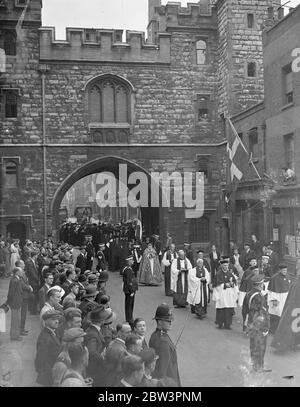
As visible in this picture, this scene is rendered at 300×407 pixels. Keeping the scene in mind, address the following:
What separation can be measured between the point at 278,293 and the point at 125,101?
17.7 metres

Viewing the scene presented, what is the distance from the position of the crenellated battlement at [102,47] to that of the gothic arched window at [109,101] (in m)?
1.24

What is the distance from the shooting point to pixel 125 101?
27.0 meters

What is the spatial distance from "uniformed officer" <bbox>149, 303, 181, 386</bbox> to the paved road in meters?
1.53

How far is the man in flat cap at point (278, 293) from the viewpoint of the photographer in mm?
11320

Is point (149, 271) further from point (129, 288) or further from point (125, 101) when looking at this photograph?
point (125, 101)

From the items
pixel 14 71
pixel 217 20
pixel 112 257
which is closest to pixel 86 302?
pixel 112 257

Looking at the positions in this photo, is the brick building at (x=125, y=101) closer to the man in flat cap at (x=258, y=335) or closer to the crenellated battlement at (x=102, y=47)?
the crenellated battlement at (x=102, y=47)

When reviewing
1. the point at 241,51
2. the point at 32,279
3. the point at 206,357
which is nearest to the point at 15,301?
the point at 32,279

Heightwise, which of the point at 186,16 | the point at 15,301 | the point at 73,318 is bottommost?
the point at 15,301

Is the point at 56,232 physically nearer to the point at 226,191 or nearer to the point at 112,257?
the point at 112,257

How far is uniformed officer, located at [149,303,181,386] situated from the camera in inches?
257

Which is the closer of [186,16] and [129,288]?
[129,288]

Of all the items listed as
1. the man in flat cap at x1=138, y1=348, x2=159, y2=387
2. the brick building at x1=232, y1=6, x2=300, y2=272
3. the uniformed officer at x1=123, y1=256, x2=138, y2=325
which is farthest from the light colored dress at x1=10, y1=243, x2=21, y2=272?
the man in flat cap at x1=138, y1=348, x2=159, y2=387
